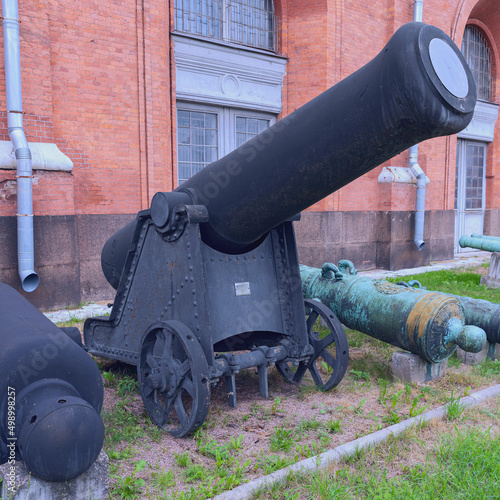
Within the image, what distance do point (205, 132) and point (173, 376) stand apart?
22.2 ft

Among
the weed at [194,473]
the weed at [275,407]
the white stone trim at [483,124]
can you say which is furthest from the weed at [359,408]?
the white stone trim at [483,124]

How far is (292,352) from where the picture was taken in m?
3.78

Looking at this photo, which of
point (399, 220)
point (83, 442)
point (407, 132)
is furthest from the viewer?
point (399, 220)

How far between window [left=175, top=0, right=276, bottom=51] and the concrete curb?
24.9ft

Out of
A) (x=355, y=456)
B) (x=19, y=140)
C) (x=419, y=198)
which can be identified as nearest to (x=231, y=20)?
(x=19, y=140)

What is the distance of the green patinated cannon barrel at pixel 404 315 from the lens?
391 centimetres

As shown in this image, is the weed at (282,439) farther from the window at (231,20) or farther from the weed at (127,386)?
the window at (231,20)

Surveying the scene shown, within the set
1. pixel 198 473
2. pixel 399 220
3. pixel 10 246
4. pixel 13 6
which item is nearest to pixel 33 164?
pixel 10 246

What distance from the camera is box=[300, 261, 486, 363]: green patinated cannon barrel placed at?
12.8 ft

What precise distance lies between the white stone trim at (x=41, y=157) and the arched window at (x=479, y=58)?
1168 centimetres

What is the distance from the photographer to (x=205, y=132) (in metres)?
9.31

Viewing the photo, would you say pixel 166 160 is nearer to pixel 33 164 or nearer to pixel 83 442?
pixel 33 164

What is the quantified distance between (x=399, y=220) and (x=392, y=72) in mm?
9282

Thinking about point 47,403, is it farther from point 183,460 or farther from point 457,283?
point 457,283
